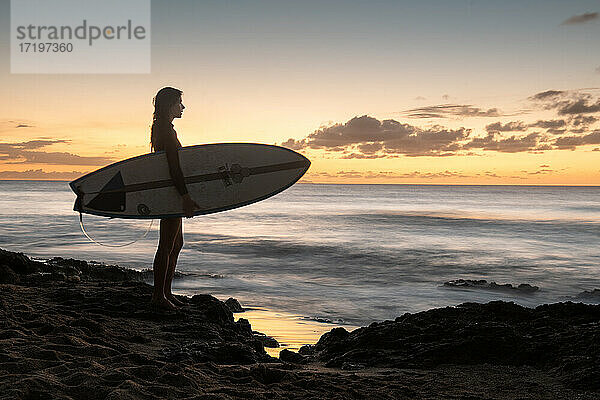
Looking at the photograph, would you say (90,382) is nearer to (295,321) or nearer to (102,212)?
(102,212)

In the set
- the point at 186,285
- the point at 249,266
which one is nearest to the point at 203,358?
the point at 186,285

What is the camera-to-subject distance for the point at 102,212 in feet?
16.1

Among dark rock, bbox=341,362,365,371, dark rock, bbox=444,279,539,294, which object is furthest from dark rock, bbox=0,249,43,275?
dark rock, bbox=444,279,539,294

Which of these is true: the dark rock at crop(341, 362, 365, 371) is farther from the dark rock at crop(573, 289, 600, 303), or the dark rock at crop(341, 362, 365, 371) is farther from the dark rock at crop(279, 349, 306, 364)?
the dark rock at crop(573, 289, 600, 303)

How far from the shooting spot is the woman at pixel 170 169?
4363mm

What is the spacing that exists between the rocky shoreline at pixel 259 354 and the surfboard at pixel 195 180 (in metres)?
0.87

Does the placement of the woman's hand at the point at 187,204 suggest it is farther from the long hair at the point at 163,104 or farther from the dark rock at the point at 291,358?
the dark rock at the point at 291,358

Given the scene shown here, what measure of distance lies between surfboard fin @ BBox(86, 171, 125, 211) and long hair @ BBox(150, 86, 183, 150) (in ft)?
2.59

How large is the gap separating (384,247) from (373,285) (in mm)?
7835

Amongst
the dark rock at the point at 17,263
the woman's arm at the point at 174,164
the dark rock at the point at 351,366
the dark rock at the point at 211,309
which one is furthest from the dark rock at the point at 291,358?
the dark rock at the point at 17,263

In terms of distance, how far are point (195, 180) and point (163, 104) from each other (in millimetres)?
1022

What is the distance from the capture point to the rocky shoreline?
9.07 ft

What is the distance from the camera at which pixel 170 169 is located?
14.4 feet

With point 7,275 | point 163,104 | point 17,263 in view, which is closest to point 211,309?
point 163,104
